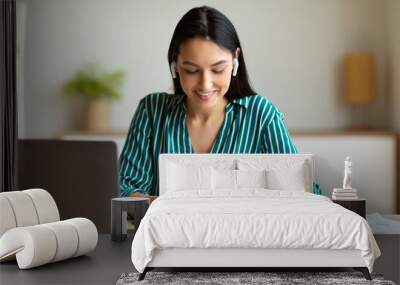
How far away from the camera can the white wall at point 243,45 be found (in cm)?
769

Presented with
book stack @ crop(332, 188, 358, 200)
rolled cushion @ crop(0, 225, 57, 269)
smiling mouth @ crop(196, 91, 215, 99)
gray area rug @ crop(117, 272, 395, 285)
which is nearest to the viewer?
gray area rug @ crop(117, 272, 395, 285)

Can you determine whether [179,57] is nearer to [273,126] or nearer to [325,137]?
[273,126]

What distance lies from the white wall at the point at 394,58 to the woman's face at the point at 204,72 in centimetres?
201

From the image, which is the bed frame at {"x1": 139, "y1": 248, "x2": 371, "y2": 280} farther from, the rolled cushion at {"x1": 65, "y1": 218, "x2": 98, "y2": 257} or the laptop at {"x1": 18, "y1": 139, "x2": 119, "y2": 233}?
the laptop at {"x1": 18, "y1": 139, "x2": 119, "y2": 233}

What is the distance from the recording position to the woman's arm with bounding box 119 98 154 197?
6.34 metres

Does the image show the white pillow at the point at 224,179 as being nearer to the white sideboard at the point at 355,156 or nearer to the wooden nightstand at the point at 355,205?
the wooden nightstand at the point at 355,205

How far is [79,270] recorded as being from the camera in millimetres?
4605

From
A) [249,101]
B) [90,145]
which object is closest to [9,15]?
[90,145]

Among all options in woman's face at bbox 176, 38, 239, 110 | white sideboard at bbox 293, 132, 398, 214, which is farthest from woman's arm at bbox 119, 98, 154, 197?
white sideboard at bbox 293, 132, 398, 214

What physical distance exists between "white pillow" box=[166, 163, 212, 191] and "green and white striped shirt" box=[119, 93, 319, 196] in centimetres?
51

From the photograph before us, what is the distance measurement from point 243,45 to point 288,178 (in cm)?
241

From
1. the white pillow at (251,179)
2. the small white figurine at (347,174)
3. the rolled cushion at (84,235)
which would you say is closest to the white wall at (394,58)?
the small white figurine at (347,174)

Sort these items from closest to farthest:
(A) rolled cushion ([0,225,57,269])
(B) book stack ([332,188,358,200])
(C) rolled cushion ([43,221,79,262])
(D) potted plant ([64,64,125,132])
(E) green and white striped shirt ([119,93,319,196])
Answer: (A) rolled cushion ([0,225,57,269]) < (C) rolled cushion ([43,221,79,262]) < (B) book stack ([332,188,358,200]) < (E) green and white striped shirt ([119,93,319,196]) < (D) potted plant ([64,64,125,132])

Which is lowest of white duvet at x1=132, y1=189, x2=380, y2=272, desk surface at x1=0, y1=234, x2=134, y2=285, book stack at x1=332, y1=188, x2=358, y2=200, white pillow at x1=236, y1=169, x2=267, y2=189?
desk surface at x1=0, y1=234, x2=134, y2=285
